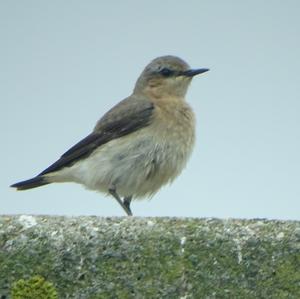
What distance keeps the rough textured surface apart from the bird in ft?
19.0

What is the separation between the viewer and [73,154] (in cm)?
968

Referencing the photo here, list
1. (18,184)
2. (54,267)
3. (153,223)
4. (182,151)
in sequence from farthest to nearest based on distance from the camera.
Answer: (18,184) < (182,151) < (153,223) < (54,267)

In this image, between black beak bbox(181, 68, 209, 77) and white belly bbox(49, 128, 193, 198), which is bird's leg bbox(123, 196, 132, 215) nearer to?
white belly bbox(49, 128, 193, 198)

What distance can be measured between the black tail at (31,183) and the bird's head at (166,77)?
1734 mm

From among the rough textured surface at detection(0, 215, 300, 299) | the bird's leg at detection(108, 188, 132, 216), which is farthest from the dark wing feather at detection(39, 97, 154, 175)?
the rough textured surface at detection(0, 215, 300, 299)

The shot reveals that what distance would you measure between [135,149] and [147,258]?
20.0 ft

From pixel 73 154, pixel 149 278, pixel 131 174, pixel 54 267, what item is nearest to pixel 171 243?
pixel 149 278

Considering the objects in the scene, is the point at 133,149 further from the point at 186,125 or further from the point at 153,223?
the point at 153,223

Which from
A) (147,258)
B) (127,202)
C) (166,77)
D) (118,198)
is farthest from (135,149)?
(147,258)

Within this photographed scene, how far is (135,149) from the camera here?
355 inches

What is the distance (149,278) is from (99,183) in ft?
21.1

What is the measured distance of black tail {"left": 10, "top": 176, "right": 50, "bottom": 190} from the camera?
9645mm

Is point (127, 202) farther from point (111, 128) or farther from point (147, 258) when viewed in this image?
point (147, 258)

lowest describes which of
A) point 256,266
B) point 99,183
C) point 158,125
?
point 99,183
